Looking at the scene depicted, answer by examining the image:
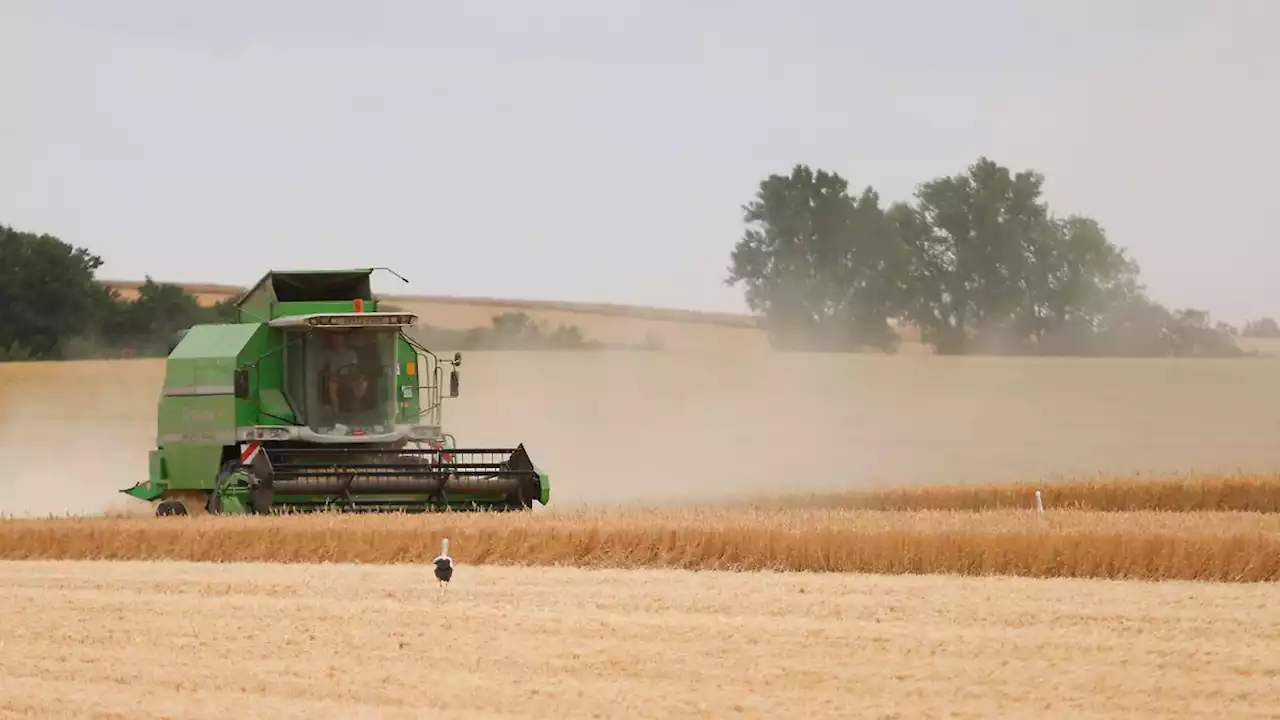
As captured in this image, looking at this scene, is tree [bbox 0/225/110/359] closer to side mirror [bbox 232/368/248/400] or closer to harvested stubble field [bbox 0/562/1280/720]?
side mirror [bbox 232/368/248/400]

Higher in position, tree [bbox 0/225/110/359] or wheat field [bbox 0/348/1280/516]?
tree [bbox 0/225/110/359]

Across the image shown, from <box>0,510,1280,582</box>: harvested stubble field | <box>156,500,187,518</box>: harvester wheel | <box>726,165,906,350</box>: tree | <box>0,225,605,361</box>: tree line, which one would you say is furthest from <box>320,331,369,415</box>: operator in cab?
<box>726,165,906,350</box>: tree

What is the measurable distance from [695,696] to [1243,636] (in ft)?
9.23

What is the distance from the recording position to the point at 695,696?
751 cm

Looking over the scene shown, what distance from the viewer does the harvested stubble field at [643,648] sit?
24.4 ft

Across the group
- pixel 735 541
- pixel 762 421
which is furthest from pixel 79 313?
pixel 735 541

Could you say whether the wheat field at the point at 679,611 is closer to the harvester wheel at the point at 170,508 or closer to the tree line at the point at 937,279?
the harvester wheel at the point at 170,508

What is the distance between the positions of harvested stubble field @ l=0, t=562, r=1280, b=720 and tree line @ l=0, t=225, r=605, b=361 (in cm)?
2718

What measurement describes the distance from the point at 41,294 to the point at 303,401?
79.0 ft

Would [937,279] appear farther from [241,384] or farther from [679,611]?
[679,611]

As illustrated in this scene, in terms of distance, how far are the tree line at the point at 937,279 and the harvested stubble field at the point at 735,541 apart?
99.8ft

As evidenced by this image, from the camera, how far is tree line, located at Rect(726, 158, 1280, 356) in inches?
1706

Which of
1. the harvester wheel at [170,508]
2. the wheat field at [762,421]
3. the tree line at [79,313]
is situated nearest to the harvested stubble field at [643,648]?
the harvester wheel at [170,508]

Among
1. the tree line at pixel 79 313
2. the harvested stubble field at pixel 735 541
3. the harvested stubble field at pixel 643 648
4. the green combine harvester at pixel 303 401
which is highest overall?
the tree line at pixel 79 313
